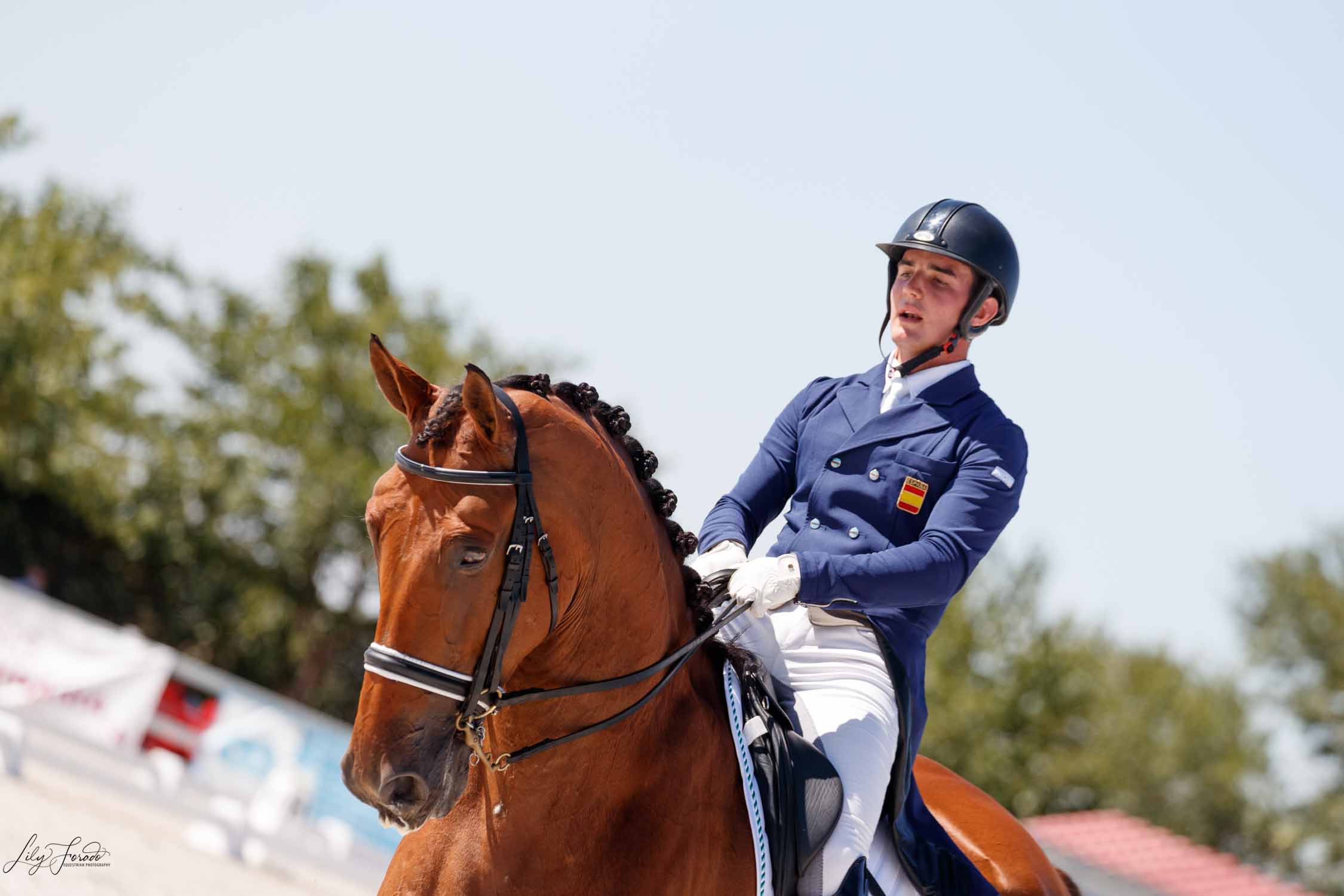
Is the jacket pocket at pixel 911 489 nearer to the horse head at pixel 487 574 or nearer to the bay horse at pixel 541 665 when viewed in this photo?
the bay horse at pixel 541 665

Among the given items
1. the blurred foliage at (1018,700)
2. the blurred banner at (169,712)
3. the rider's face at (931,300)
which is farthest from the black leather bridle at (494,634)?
the blurred foliage at (1018,700)

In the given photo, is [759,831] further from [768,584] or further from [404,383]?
[404,383]

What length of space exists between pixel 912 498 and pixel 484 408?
158 centimetres

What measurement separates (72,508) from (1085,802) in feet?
86.1

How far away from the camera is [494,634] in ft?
10.1

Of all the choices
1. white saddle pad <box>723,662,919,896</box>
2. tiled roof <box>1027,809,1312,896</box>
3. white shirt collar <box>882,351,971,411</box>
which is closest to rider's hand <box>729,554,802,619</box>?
white saddle pad <box>723,662,919,896</box>

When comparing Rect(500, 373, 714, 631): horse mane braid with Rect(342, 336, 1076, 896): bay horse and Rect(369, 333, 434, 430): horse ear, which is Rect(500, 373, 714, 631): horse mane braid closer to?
Rect(342, 336, 1076, 896): bay horse

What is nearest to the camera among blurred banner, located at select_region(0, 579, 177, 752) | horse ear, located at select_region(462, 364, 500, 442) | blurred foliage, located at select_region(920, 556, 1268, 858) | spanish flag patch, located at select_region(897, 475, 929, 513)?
horse ear, located at select_region(462, 364, 500, 442)

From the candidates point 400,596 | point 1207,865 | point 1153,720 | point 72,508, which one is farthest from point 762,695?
point 1153,720

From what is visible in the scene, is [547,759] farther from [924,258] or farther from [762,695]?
[924,258]

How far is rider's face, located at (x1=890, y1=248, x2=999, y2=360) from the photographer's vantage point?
4.47 metres

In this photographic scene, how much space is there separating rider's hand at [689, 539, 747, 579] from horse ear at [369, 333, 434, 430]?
111cm

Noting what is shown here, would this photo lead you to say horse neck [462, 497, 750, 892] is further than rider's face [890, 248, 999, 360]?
No

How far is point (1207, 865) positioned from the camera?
18.9m
